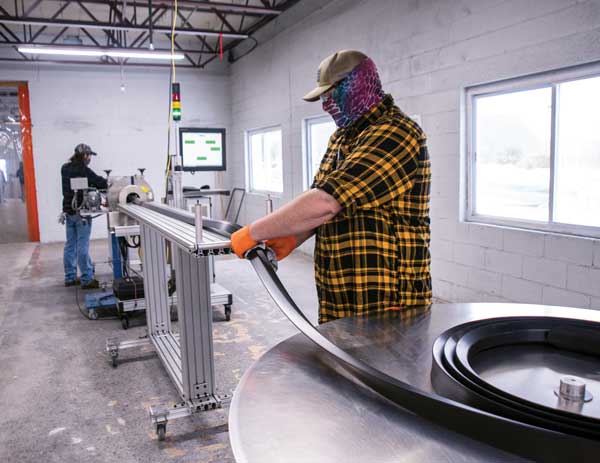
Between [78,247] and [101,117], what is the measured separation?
397 cm

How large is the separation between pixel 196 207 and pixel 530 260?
2.72 m

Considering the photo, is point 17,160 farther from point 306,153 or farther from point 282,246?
point 282,246

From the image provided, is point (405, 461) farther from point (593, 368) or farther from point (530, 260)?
point (530, 260)

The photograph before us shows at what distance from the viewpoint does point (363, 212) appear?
135 cm

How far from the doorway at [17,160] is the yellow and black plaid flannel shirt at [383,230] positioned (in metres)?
8.23

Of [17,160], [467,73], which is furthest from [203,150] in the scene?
[17,160]

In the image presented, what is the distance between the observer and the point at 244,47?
8.77 metres

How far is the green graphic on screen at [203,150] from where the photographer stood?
5.25 metres

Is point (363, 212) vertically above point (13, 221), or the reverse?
point (363, 212)

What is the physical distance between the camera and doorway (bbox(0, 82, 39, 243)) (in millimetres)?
8242

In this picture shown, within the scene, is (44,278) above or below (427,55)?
below

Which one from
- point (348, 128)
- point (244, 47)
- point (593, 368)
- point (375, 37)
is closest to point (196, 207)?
point (348, 128)

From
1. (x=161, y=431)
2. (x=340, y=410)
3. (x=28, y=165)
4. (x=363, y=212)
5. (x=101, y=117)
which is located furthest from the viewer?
(x=101, y=117)

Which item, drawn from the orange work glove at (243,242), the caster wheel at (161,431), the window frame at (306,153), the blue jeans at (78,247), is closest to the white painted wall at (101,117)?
the window frame at (306,153)
